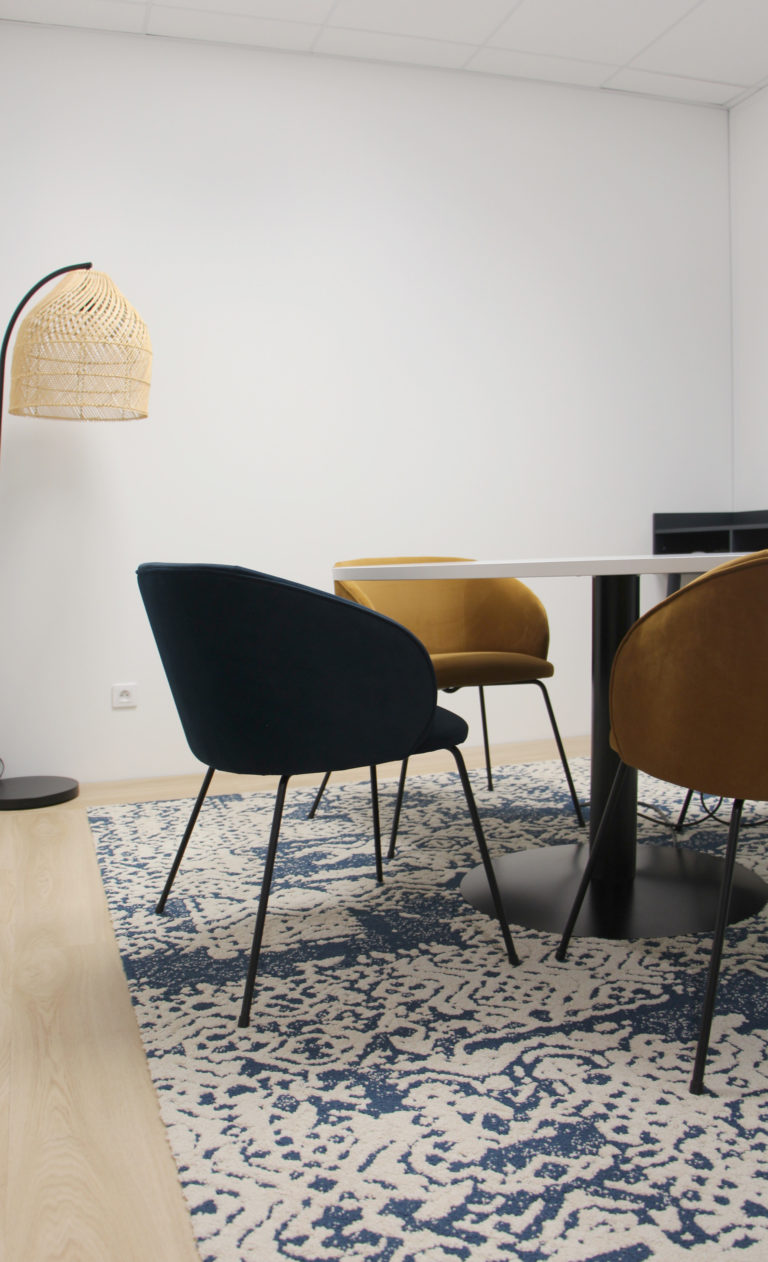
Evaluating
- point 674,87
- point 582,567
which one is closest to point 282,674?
point 582,567

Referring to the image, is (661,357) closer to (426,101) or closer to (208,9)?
(426,101)

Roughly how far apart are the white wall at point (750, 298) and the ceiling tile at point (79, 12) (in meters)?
2.59

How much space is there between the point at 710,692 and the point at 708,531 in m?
3.14

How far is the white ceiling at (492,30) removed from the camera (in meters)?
3.37

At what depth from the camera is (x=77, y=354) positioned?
302cm

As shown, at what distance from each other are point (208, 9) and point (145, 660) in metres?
2.28

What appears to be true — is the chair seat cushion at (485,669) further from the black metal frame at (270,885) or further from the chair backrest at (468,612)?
the black metal frame at (270,885)

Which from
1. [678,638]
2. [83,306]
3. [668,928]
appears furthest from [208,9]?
[668,928]

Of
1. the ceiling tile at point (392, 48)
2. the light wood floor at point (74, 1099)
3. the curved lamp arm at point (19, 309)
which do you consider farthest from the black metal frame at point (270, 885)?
the ceiling tile at point (392, 48)

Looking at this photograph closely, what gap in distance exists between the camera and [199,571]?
5.12 feet

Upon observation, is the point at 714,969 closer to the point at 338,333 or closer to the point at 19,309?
the point at 19,309

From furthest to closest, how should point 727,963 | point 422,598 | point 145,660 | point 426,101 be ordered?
point 426,101 < point 145,660 < point 422,598 < point 727,963

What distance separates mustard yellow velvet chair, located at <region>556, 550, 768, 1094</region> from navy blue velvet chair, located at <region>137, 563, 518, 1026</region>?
379 mm

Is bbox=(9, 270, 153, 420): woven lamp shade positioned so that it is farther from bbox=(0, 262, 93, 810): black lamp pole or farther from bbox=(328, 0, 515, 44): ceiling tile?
bbox=(328, 0, 515, 44): ceiling tile
